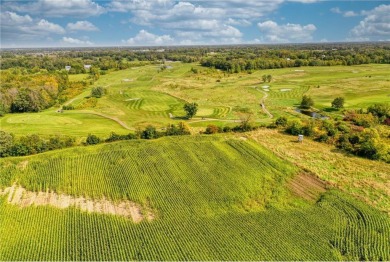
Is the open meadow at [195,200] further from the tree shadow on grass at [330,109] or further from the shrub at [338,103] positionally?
the shrub at [338,103]

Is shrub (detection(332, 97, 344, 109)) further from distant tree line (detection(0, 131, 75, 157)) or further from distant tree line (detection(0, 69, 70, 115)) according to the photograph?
distant tree line (detection(0, 69, 70, 115))

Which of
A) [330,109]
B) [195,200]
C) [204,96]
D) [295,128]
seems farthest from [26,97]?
[330,109]

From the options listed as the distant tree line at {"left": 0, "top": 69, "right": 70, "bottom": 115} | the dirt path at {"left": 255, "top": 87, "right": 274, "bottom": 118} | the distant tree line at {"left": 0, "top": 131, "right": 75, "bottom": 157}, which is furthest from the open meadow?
the distant tree line at {"left": 0, "top": 69, "right": 70, "bottom": 115}

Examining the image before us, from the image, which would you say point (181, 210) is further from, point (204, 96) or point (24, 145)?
point (204, 96)

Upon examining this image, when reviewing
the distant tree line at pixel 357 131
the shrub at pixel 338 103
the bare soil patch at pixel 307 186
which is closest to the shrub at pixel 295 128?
the distant tree line at pixel 357 131

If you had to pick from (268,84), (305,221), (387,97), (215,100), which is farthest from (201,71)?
(305,221)

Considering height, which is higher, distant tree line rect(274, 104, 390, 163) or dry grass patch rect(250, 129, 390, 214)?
distant tree line rect(274, 104, 390, 163)
